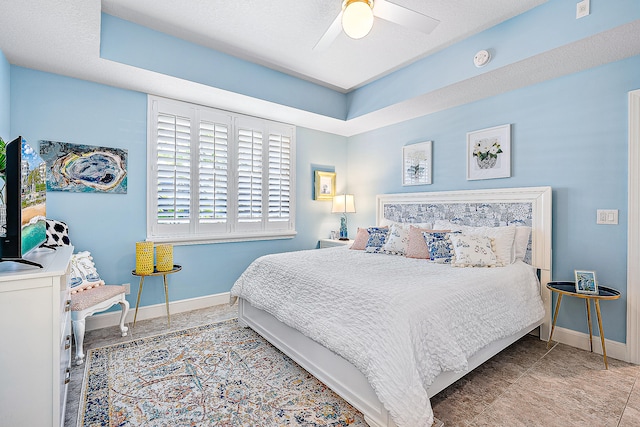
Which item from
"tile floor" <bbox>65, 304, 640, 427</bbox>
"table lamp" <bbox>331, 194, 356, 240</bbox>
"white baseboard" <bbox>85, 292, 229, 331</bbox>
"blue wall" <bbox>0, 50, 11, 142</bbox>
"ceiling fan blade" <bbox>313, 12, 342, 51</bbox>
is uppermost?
"ceiling fan blade" <bbox>313, 12, 342, 51</bbox>

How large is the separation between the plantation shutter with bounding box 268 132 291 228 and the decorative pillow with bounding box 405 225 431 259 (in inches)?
74.1

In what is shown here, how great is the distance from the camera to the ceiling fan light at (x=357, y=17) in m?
1.88

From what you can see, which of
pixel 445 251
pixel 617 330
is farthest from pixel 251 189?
pixel 617 330

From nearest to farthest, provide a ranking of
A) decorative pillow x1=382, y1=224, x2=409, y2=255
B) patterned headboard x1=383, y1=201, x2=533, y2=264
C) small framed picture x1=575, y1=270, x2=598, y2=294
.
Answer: small framed picture x1=575, y1=270, x2=598, y2=294
patterned headboard x1=383, y1=201, x2=533, y2=264
decorative pillow x1=382, y1=224, x2=409, y2=255

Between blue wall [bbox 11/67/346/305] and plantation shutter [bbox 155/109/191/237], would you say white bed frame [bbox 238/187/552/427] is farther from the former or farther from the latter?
plantation shutter [bbox 155/109/191/237]

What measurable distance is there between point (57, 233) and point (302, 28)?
2851 mm

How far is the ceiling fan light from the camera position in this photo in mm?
1875

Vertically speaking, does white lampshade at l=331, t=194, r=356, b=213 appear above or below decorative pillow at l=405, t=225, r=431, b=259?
above

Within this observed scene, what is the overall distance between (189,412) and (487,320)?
1.98 meters

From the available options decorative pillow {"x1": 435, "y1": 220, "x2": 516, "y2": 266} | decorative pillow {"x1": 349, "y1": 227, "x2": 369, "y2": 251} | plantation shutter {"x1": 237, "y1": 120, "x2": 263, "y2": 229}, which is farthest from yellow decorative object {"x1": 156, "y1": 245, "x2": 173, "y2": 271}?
decorative pillow {"x1": 435, "y1": 220, "x2": 516, "y2": 266}

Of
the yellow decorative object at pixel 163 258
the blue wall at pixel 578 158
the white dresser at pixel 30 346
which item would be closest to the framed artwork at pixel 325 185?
the blue wall at pixel 578 158

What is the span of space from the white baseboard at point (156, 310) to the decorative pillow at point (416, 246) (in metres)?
2.33

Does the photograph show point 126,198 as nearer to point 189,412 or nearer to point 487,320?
point 189,412

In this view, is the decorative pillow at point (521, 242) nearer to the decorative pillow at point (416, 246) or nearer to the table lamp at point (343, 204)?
the decorative pillow at point (416, 246)
